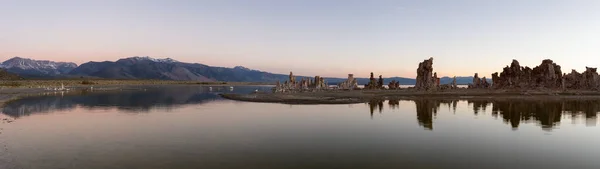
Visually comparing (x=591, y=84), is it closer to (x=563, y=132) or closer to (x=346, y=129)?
(x=563, y=132)

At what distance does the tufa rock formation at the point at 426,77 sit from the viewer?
13010cm

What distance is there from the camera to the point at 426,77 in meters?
132

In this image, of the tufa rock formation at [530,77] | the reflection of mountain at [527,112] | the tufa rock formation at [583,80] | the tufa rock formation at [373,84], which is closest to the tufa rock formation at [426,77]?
the tufa rock formation at [373,84]

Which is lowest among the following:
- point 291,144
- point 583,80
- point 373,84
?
point 291,144

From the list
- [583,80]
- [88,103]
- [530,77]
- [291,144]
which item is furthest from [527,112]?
[583,80]

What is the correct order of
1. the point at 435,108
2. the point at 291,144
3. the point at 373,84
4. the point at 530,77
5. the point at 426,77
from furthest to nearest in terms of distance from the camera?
1. the point at 373,84
2. the point at 530,77
3. the point at 426,77
4. the point at 435,108
5. the point at 291,144

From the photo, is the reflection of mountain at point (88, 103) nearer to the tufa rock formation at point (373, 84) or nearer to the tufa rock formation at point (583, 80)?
the tufa rock formation at point (373, 84)

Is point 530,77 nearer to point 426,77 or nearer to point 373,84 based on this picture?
point 426,77

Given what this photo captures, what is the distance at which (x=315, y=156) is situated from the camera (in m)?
21.2

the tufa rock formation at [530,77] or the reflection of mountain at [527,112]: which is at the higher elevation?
the tufa rock formation at [530,77]

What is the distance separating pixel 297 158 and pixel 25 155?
14959 millimetres

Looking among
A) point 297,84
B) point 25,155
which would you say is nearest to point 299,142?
point 25,155

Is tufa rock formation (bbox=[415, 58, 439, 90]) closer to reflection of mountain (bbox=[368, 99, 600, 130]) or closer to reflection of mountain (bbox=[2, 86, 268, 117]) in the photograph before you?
reflection of mountain (bbox=[368, 99, 600, 130])

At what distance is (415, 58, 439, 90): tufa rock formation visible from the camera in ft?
427
